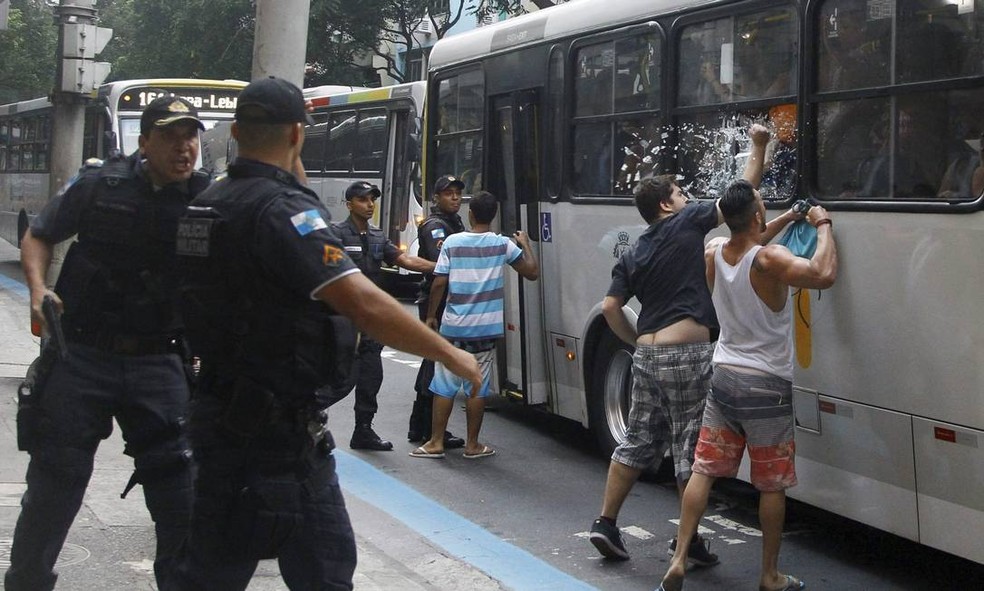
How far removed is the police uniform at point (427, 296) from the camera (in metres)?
8.91

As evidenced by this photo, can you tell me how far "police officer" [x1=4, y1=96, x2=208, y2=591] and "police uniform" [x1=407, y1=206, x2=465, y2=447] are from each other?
422 cm

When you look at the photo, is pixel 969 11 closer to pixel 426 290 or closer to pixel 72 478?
pixel 72 478

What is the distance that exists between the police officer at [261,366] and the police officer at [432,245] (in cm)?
535

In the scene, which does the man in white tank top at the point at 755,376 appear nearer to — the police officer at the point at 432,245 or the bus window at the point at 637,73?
the bus window at the point at 637,73

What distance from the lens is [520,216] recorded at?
9.06m

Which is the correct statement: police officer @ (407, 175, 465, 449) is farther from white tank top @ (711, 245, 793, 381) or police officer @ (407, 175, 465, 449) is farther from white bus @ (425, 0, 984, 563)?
white tank top @ (711, 245, 793, 381)

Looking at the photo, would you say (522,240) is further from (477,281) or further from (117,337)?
(117,337)

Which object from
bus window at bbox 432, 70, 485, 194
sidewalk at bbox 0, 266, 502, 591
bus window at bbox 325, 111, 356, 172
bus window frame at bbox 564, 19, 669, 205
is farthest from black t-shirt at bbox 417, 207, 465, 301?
bus window at bbox 325, 111, 356, 172

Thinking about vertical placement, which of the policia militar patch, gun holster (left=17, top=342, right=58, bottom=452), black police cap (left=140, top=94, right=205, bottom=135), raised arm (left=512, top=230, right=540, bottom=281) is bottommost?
gun holster (left=17, top=342, right=58, bottom=452)

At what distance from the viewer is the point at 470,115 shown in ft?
32.7

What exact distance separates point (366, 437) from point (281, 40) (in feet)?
9.08

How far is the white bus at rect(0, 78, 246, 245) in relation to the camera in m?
19.3

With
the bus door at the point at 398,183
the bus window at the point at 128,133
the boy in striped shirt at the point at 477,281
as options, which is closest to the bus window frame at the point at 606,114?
the boy in striped shirt at the point at 477,281

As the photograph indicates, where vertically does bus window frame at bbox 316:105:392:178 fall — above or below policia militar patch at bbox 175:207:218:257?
above
